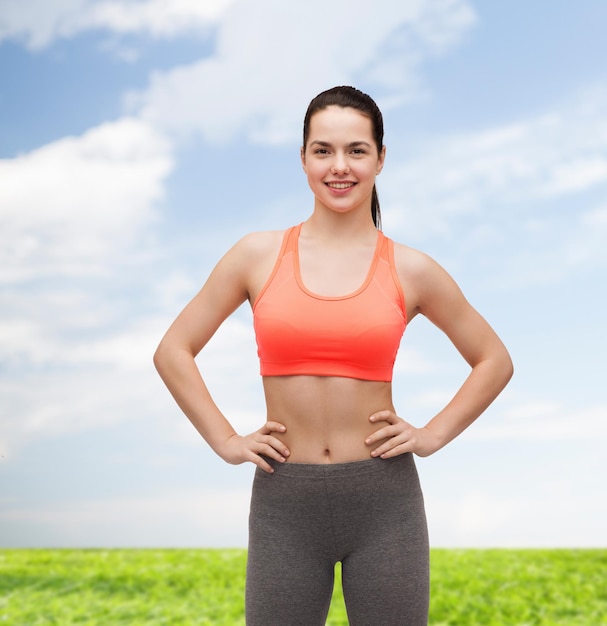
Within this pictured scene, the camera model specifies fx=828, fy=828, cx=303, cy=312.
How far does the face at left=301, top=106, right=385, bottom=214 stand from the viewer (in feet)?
7.72

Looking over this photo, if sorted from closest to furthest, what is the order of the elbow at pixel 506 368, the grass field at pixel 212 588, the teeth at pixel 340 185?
the teeth at pixel 340 185, the elbow at pixel 506 368, the grass field at pixel 212 588

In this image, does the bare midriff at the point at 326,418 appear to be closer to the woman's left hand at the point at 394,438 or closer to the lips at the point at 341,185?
the woman's left hand at the point at 394,438

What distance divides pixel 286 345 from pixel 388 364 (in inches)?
11.9

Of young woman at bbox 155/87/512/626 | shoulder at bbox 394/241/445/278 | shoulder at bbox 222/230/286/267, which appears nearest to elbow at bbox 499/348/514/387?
young woman at bbox 155/87/512/626

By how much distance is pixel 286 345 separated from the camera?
2.27 metres

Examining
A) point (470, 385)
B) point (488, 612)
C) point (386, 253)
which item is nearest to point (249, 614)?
point (470, 385)

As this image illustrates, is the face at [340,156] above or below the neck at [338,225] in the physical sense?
above

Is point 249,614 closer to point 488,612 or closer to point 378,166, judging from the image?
point 378,166

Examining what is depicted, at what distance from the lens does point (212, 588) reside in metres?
5.99

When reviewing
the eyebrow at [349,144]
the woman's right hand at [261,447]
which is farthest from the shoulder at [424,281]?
the woman's right hand at [261,447]

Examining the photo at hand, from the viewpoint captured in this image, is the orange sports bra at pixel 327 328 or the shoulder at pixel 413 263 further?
the shoulder at pixel 413 263

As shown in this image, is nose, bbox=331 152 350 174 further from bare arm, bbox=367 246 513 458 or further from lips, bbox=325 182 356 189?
bare arm, bbox=367 246 513 458

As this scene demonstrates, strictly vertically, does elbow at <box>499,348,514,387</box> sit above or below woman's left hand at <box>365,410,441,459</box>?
above

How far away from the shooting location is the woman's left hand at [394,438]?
2.29 metres
